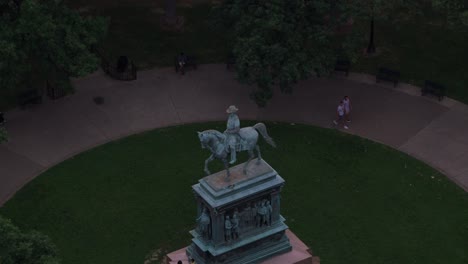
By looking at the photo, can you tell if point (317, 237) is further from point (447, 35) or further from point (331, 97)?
point (447, 35)

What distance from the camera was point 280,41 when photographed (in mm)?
38656

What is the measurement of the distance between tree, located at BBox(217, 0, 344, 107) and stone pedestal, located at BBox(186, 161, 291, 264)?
856 centimetres

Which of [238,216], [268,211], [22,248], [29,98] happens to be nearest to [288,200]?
[268,211]

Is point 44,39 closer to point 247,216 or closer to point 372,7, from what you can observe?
point 247,216

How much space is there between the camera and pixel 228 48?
46750mm

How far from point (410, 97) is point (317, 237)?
12055mm

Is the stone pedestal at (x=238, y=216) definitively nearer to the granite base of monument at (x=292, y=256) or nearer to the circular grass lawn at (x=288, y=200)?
the granite base of monument at (x=292, y=256)

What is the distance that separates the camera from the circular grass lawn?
3328cm

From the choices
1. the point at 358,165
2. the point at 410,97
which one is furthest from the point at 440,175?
the point at 410,97

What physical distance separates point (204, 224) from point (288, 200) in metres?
6.56

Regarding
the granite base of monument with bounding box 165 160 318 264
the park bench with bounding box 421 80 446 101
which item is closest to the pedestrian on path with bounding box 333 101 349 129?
the park bench with bounding box 421 80 446 101

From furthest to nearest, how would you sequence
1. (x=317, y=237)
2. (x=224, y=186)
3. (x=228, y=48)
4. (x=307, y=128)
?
1. (x=228, y=48)
2. (x=307, y=128)
3. (x=317, y=237)
4. (x=224, y=186)

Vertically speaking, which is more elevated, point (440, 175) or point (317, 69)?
point (317, 69)

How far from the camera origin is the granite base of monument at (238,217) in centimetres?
2953
